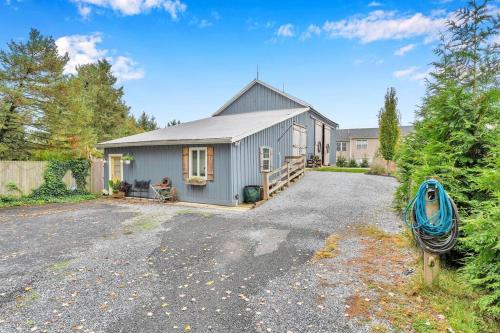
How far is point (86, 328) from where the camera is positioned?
3219 millimetres

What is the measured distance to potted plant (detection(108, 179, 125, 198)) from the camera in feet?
45.8

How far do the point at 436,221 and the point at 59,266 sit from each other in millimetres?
6531

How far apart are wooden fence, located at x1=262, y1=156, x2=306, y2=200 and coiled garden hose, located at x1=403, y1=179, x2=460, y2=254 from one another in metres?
7.54

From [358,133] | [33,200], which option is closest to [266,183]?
[33,200]

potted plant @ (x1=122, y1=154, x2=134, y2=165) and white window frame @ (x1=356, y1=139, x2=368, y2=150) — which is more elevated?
white window frame @ (x1=356, y1=139, x2=368, y2=150)

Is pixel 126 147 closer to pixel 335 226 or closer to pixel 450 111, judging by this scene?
pixel 335 226

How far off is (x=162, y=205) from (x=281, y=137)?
697 cm

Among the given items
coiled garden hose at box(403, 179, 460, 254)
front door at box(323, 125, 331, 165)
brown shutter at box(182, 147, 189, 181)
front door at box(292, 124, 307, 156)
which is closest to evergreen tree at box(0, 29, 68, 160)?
brown shutter at box(182, 147, 189, 181)

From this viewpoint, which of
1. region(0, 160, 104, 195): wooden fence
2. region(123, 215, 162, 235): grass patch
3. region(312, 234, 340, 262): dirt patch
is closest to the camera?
region(312, 234, 340, 262): dirt patch

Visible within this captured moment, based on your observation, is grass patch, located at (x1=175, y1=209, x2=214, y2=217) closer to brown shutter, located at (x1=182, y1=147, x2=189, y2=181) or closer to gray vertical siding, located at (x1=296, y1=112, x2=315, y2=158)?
brown shutter, located at (x1=182, y1=147, x2=189, y2=181)

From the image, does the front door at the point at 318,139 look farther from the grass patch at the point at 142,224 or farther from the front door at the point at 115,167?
the grass patch at the point at 142,224

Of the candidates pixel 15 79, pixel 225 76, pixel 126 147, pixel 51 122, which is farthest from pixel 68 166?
pixel 225 76

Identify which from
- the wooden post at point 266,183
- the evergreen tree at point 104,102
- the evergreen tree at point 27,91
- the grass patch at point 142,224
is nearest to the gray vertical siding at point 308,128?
the wooden post at point 266,183

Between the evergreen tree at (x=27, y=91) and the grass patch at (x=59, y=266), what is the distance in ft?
36.2
